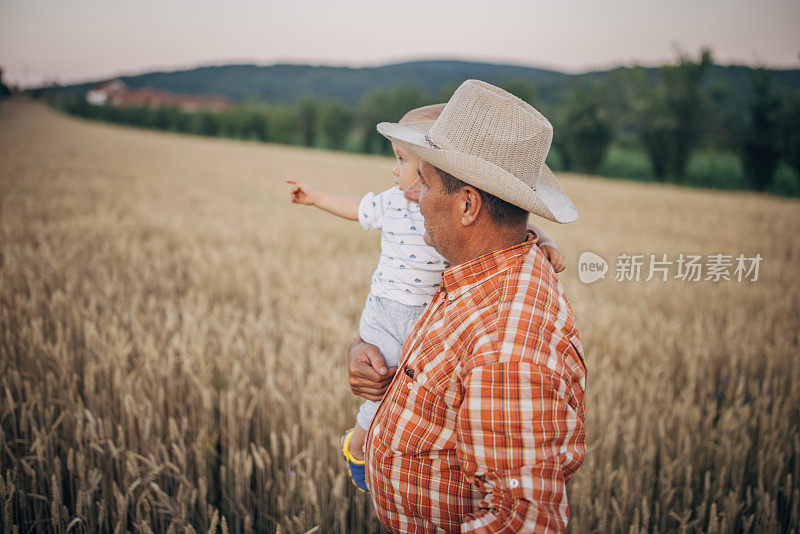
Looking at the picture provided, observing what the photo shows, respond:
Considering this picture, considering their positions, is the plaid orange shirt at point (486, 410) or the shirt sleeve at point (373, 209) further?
the shirt sleeve at point (373, 209)

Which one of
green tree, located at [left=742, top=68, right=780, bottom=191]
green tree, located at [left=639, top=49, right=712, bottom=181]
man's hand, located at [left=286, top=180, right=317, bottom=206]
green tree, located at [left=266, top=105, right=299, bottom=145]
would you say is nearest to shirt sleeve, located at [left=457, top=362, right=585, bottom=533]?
A: man's hand, located at [left=286, top=180, right=317, bottom=206]

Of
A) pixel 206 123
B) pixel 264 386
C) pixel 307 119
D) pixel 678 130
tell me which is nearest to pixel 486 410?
pixel 264 386

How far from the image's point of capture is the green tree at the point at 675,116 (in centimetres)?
3173

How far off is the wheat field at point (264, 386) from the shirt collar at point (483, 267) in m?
1.03

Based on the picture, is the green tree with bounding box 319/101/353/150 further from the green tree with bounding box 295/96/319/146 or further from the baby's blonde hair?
the baby's blonde hair

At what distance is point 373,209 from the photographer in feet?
5.67

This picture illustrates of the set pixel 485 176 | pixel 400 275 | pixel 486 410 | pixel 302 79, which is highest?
pixel 302 79

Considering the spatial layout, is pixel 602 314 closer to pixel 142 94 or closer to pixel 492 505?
pixel 492 505

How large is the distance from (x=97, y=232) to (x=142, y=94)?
130534 millimetres

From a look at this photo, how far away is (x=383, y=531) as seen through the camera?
1.92 meters

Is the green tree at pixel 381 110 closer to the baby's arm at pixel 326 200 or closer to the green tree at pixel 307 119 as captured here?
the green tree at pixel 307 119

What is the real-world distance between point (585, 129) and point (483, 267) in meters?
38.8

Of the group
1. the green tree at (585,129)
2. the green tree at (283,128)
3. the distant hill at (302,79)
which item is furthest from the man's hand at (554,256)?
the distant hill at (302,79)

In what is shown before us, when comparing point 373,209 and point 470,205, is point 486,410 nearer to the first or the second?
point 470,205
